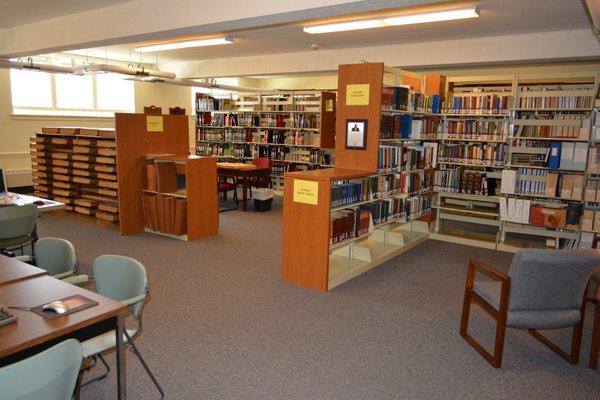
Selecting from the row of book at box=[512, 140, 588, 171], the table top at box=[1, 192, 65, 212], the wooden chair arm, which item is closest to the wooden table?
the table top at box=[1, 192, 65, 212]

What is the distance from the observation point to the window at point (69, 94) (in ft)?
32.0

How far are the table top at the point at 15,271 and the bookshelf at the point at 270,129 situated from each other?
22.7 ft

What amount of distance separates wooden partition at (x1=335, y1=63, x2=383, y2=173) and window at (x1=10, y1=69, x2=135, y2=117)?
6.58 meters

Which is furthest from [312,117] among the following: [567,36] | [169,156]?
[567,36]

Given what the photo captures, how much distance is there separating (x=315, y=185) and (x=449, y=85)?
4.05 metres

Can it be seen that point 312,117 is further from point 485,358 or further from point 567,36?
point 485,358

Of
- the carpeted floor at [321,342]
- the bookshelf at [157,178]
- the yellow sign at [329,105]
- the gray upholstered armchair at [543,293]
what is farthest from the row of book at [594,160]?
the bookshelf at [157,178]

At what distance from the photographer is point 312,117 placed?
392 inches

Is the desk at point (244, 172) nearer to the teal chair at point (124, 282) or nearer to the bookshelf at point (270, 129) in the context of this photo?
the bookshelf at point (270, 129)

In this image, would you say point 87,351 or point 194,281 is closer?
point 87,351

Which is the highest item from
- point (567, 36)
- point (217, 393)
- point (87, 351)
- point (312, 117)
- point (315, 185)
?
point (567, 36)

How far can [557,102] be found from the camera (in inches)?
236

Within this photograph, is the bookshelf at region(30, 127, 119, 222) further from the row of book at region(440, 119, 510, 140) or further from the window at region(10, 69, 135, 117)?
the row of book at region(440, 119, 510, 140)

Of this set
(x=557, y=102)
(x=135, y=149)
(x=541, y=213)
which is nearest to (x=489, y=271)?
(x=541, y=213)
